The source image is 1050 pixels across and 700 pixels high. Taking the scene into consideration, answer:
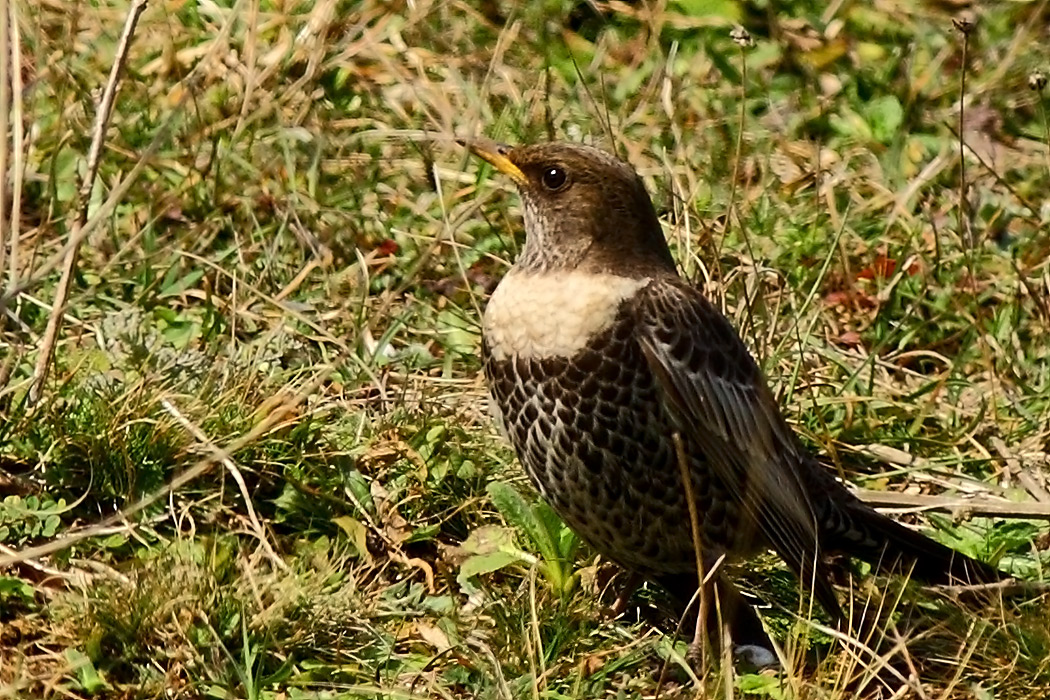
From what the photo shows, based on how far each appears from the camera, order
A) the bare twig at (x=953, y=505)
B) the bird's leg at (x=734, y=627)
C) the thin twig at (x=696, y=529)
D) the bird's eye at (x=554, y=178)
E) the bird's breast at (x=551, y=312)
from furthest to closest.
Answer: the bare twig at (x=953, y=505)
the bird's eye at (x=554, y=178)
the bird's leg at (x=734, y=627)
the bird's breast at (x=551, y=312)
the thin twig at (x=696, y=529)

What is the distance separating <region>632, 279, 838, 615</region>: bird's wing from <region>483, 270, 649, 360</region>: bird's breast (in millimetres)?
79

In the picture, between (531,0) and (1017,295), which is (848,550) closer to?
(1017,295)

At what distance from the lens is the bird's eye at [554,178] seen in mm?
4398

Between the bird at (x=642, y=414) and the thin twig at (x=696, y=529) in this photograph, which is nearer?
the thin twig at (x=696, y=529)

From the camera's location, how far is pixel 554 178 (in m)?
4.41

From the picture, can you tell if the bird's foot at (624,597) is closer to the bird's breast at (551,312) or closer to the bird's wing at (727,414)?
the bird's wing at (727,414)

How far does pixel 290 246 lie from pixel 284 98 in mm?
684

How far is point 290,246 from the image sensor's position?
5.75 meters

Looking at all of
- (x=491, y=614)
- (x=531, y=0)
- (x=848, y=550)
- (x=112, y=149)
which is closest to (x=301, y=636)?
(x=491, y=614)

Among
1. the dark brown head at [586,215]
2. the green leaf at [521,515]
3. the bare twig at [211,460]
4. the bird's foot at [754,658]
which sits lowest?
the bird's foot at [754,658]

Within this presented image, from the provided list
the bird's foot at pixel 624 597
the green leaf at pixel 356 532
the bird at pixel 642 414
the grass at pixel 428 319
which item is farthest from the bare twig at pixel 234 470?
the bird's foot at pixel 624 597

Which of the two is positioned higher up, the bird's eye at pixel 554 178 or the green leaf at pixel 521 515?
the bird's eye at pixel 554 178

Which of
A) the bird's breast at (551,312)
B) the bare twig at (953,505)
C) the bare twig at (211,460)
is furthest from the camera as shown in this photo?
the bare twig at (953,505)

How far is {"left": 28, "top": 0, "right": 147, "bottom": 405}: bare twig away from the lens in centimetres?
412
